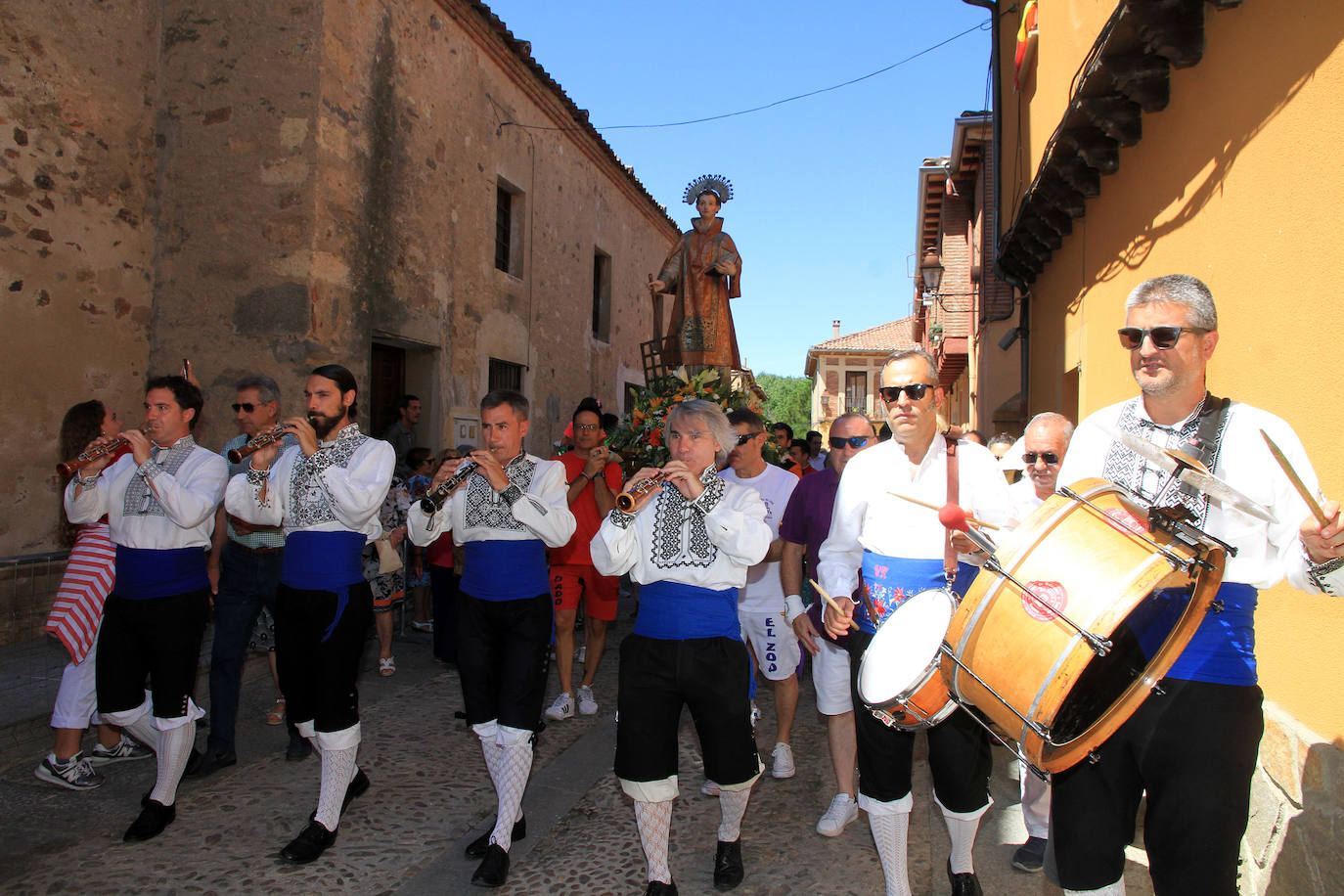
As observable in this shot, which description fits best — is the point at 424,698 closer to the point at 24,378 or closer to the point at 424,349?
the point at 24,378

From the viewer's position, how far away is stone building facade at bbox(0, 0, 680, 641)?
720 centimetres

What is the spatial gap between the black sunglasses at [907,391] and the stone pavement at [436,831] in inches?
79.3

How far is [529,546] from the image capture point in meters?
4.07

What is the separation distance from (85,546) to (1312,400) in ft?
19.0

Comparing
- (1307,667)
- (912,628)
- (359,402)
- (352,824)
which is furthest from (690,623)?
(359,402)

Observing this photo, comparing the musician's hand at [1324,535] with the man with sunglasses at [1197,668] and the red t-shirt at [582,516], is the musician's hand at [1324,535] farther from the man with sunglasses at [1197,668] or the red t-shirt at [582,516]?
the red t-shirt at [582,516]

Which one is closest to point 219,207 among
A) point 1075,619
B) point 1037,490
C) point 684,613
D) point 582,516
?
point 582,516

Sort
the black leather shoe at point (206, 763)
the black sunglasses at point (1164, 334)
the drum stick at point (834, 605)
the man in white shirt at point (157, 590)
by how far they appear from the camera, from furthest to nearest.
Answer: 1. the black leather shoe at point (206, 763)
2. the man in white shirt at point (157, 590)
3. the drum stick at point (834, 605)
4. the black sunglasses at point (1164, 334)

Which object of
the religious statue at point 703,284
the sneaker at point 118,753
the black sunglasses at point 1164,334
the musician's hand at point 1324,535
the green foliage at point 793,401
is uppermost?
the green foliage at point 793,401

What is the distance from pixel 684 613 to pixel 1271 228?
2.90m

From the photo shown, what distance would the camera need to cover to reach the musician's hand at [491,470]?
3.91 meters

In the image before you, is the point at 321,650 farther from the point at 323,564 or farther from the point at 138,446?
the point at 138,446

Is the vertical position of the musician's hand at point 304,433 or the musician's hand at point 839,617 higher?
the musician's hand at point 304,433

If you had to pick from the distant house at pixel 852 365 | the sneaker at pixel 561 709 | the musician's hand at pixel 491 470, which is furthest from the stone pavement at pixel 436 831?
the distant house at pixel 852 365
